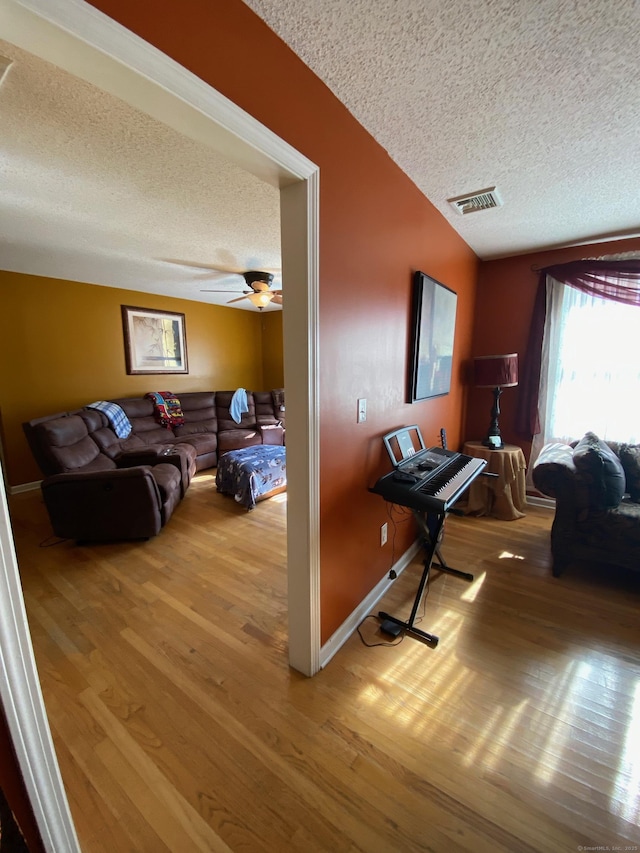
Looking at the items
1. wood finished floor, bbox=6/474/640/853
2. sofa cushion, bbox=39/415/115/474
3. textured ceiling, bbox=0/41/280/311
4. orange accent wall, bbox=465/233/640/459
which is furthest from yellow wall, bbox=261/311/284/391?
wood finished floor, bbox=6/474/640/853

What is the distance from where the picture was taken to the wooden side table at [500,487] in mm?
3021

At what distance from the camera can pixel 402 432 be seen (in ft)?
6.57

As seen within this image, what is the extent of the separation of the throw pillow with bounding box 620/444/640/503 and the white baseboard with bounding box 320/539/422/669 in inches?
64.2

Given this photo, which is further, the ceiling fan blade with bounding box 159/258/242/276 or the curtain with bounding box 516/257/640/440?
the ceiling fan blade with bounding box 159/258/242/276

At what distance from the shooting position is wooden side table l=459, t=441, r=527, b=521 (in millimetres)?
3021

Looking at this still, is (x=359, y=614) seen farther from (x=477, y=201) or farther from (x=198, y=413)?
(x=198, y=413)

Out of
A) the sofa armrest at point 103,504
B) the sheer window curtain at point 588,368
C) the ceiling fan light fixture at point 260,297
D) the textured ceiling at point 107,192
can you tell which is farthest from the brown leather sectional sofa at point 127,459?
the sheer window curtain at point 588,368

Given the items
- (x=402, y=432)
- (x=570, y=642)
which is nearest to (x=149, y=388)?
(x=402, y=432)

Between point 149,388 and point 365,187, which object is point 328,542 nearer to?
point 365,187

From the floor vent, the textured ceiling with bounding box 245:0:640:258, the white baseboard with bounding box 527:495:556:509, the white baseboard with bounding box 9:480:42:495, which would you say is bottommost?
the white baseboard with bounding box 9:480:42:495

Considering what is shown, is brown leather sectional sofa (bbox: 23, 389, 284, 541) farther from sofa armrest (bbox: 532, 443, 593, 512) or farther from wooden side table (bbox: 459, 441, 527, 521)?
sofa armrest (bbox: 532, 443, 593, 512)

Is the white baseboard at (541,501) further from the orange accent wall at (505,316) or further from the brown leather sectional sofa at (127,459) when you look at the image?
the brown leather sectional sofa at (127,459)

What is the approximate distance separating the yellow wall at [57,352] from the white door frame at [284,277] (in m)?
3.98

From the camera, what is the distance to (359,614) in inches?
74.5
